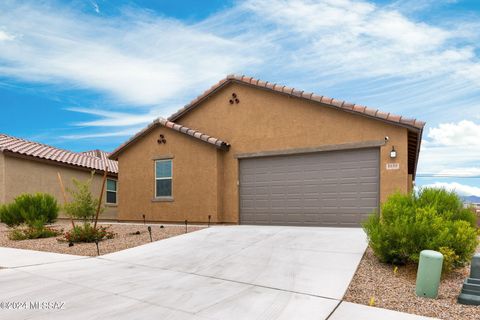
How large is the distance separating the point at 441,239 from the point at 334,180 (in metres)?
6.39

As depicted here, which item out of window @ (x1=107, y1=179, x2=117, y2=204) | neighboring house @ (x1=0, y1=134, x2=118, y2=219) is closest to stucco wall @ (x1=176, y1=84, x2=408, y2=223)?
neighboring house @ (x1=0, y1=134, x2=118, y2=219)

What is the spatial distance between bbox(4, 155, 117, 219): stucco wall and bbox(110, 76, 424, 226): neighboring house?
5.47m

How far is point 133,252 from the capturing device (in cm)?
1006

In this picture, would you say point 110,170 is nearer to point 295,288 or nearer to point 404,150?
point 404,150

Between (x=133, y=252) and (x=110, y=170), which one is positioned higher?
(x=110, y=170)

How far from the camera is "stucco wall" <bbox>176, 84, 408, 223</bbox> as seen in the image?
1269cm

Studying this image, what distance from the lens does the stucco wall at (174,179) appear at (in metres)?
15.5

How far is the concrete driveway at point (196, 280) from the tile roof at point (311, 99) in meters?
4.13

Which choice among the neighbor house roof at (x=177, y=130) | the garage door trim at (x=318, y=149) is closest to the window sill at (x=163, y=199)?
the neighbor house roof at (x=177, y=130)

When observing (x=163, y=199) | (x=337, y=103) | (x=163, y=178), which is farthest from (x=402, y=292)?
(x=163, y=178)

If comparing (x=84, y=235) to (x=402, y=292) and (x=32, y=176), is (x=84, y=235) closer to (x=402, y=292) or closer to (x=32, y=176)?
(x=402, y=292)

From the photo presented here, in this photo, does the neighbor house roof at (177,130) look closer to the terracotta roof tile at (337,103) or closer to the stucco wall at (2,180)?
the terracotta roof tile at (337,103)

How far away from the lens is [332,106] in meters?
13.5

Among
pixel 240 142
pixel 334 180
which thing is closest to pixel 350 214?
pixel 334 180
